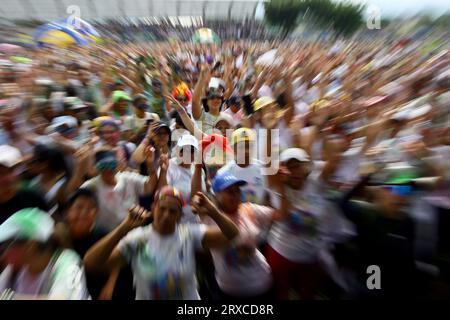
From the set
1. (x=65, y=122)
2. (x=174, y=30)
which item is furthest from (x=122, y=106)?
(x=174, y=30)

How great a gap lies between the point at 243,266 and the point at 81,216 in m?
0.79

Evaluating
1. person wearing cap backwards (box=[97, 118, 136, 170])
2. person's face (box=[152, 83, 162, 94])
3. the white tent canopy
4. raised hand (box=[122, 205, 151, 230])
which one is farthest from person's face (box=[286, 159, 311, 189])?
person's face (box=[152, 83, 162, 94])

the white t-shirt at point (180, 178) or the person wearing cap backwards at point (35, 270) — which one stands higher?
the white t-shirt at point (180, 178)

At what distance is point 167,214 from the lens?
4.15 feet

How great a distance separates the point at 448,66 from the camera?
7.59ft

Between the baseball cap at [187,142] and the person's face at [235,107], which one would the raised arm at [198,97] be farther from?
the baseball cap at [187,142]

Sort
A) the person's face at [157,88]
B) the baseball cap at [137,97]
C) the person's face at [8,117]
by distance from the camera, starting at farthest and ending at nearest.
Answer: the person's face at [157,88] < the baseball cap at [137,97] < the person's face at [8,117]

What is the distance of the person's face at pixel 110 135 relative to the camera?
92.8 inches

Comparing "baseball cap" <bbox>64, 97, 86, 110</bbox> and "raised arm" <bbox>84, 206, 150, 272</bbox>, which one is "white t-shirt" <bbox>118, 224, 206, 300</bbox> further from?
"baseball cap" <bbox>64, 97, 86, 110</bbox>

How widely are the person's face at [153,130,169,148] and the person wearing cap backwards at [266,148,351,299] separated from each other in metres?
1.04

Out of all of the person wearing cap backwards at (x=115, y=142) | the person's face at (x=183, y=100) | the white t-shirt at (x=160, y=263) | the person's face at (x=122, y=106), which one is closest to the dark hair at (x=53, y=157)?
the person wearing cap backwards at (x=115, y=142)

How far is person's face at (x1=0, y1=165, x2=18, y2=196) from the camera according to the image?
1624 millimetres

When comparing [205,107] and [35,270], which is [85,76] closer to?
[205,107]

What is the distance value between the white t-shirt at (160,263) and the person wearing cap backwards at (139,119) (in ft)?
4.91
